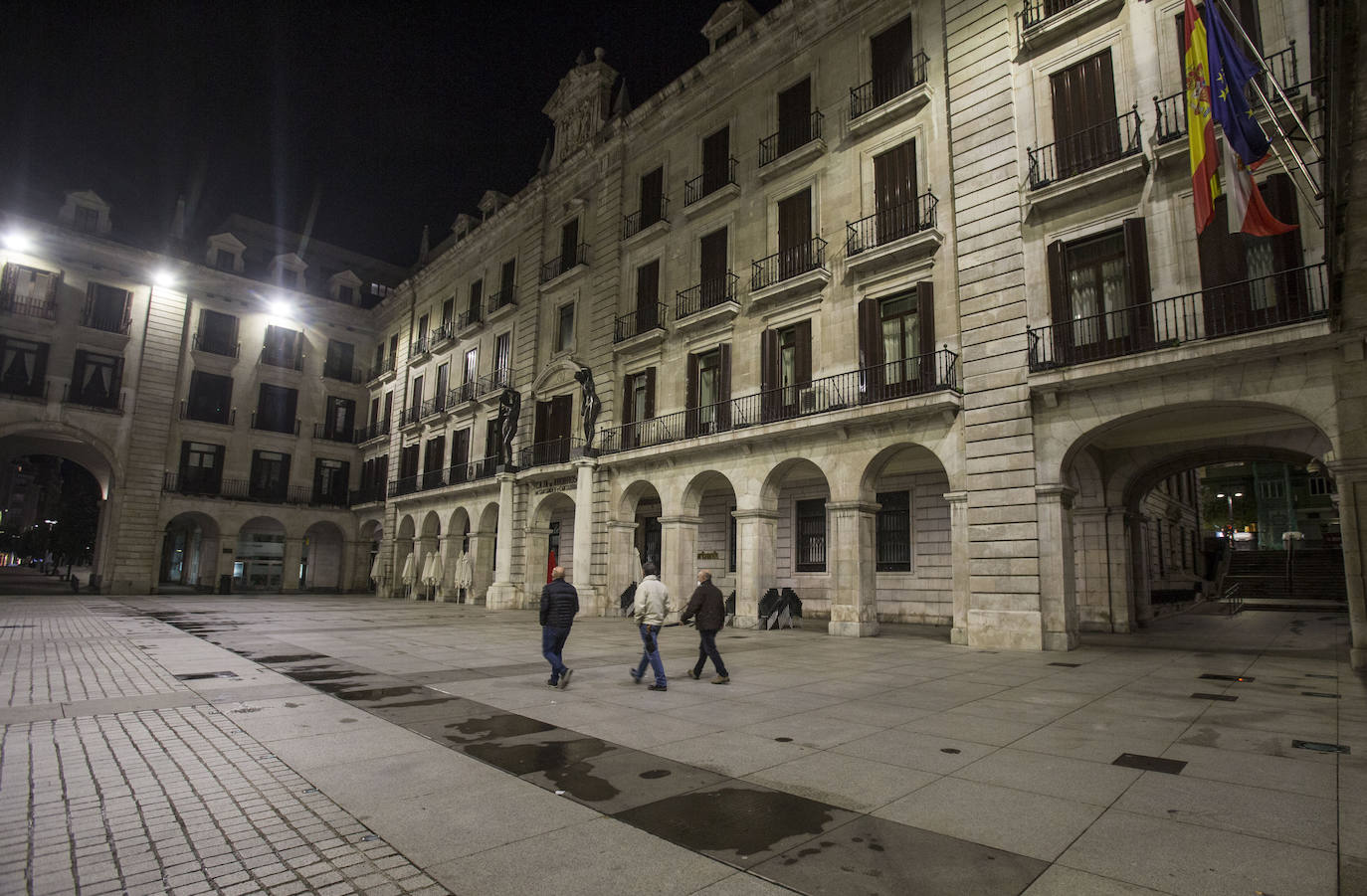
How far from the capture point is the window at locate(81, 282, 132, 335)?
3247 cm

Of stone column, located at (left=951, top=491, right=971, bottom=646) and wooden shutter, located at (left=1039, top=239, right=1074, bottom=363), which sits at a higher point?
wooden shutter, located at (left=1039, top=239, right=1074, bottom=363)

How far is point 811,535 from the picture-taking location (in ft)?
73.0

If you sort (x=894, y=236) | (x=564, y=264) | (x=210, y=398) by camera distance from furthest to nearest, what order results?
(x=210, y=398) → (x=564, y=264) → (x=894, y=236)

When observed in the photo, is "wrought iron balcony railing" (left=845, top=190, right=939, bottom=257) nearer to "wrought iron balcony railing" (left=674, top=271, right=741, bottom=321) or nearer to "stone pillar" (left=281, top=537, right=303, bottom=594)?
"wrought iron balcony railing" (left=674, top=271, right=741, bottom=321)

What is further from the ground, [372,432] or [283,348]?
[283,348]

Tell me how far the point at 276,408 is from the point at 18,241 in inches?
499

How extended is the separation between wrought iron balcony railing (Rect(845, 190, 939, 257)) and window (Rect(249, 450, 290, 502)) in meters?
34.6

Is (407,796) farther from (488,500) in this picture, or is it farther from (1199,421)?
(488,500)

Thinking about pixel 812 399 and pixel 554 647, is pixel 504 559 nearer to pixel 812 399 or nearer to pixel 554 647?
pixel 812 399

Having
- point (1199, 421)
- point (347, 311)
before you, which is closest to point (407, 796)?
point (1199, 421)

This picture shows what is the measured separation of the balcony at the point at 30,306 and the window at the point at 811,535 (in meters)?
34.7

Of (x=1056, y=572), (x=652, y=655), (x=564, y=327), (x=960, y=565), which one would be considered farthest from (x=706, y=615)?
(x=564, y=327)

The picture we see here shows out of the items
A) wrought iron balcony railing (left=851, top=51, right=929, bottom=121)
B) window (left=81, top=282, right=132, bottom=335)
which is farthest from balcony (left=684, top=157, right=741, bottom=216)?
window (left=81, top=282, right=132, bottom=335)

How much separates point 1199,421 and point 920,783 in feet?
45.1
